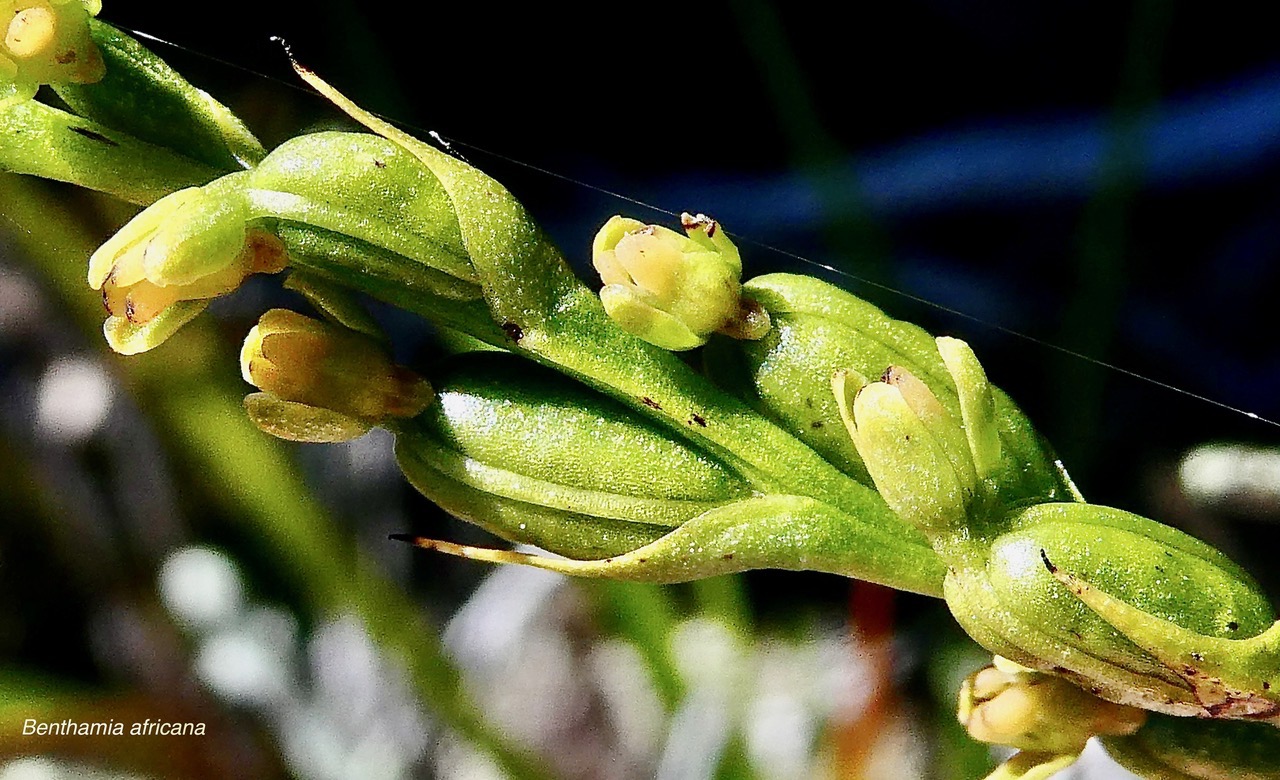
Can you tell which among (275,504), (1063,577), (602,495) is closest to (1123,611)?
(1063,577)

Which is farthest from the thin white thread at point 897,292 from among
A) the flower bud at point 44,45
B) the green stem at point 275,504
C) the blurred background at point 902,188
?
the green stem at point 275,504

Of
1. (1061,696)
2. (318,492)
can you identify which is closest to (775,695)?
(318,492)

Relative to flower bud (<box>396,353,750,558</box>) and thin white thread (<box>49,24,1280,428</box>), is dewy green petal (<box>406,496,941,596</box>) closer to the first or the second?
flower bud (<box>396,353,750,558</box>)

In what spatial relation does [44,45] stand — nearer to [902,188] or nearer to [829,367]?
[829,367]

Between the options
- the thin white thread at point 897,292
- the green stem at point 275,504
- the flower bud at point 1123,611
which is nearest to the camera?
the flower bud at point 1123,611

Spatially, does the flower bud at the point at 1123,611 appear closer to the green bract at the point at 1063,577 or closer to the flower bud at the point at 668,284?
the green bract at the point at 1063,577
